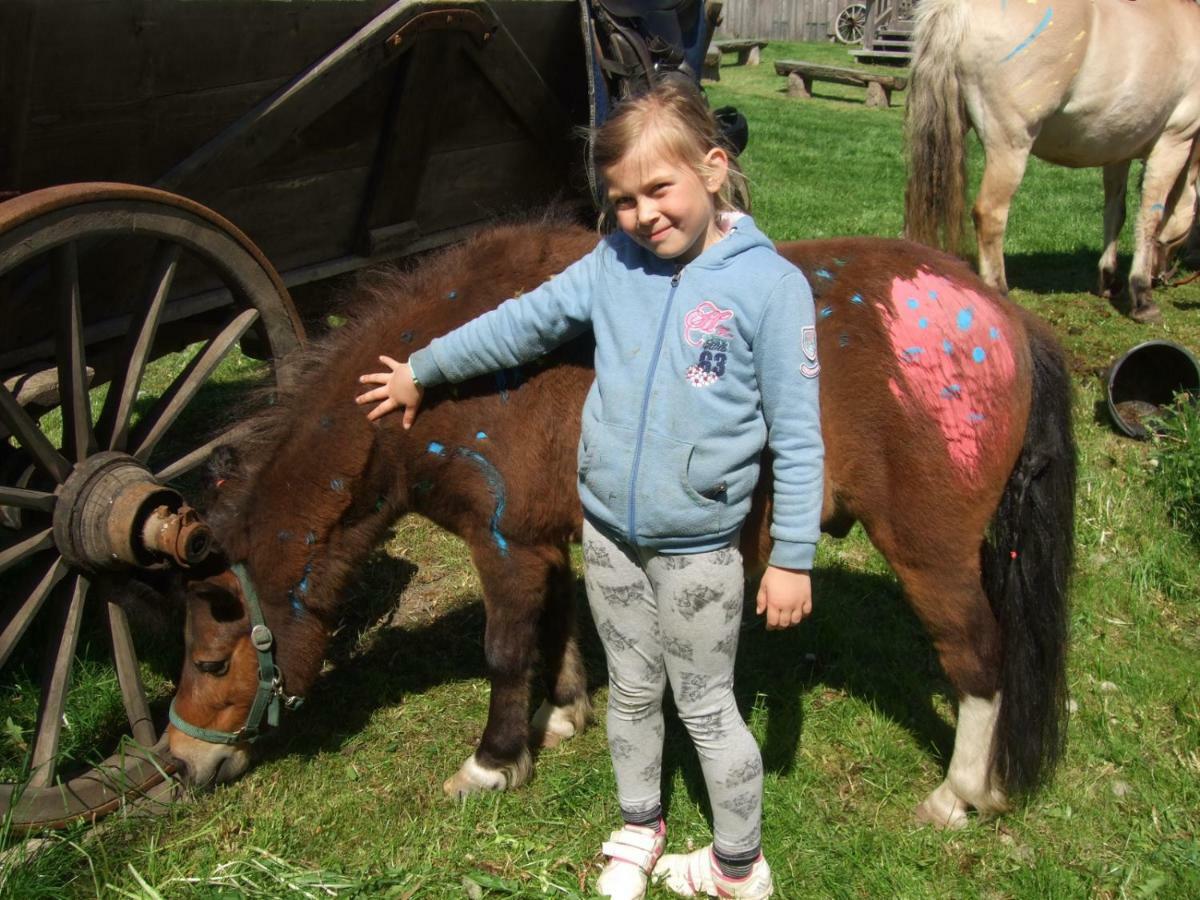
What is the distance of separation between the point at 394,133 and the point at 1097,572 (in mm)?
3309

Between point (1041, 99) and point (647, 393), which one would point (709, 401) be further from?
point (1041, 99)

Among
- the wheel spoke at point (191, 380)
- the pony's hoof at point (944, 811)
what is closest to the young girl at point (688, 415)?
the pony's hoof at point (944, 811)

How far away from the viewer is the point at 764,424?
2404 millimetres

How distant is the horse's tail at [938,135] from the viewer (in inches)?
281

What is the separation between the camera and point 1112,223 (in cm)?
837

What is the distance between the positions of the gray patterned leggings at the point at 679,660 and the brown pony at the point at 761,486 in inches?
16.5

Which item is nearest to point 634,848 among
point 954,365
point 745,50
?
point 954,365

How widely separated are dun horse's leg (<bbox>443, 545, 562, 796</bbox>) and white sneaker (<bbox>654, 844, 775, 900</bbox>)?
1.99 ft

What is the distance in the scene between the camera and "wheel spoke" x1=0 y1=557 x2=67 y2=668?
277 cm

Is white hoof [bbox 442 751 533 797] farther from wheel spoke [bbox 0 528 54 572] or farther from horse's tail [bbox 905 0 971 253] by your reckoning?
horse's tail [bbox 905 0 971 253]

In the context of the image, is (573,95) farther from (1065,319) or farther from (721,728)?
(1065,319)

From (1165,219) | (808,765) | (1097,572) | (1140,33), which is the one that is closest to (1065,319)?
(1165,219)

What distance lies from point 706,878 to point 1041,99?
608 centimetres

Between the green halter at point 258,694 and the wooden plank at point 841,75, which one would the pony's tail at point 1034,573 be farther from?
the wooden plank at point 841,75
